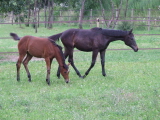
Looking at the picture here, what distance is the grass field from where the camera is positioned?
654 cm

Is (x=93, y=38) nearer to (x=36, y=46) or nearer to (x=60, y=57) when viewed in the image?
(x=60, y=57)

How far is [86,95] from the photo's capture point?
26.2 ft

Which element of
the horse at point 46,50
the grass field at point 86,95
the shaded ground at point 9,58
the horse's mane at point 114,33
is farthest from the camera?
the shaded ground at point 9,58

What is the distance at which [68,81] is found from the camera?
932 cm

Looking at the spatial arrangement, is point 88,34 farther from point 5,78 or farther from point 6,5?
point 6,5

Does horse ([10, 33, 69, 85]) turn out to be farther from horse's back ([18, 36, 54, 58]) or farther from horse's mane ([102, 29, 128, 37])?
horse's mane ([102, 29, 128, 37])

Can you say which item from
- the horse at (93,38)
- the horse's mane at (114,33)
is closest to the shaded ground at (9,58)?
the horse at (93,38)

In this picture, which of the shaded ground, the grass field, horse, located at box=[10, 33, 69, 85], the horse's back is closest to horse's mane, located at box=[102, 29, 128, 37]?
the grass field

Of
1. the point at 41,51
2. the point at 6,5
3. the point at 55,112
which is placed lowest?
the point at 55,112

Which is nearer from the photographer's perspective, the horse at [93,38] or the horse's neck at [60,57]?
the horse's neck at [60,57]

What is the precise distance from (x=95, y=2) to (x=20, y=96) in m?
29.3

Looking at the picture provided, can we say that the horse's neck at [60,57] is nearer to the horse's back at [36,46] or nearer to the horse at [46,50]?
the horse at [46,50]

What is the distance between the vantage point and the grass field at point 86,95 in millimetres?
6539

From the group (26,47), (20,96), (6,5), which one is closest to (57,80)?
(26,47)
